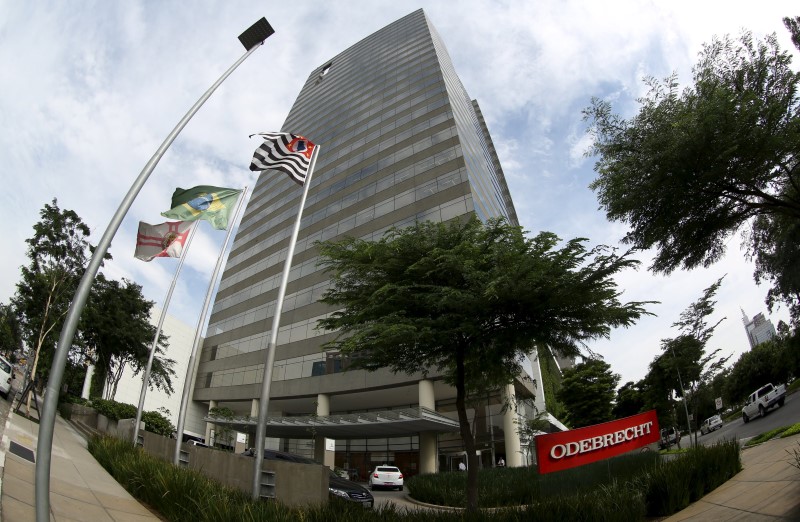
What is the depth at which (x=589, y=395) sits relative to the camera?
46000 mm

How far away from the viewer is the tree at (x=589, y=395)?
4562 cm

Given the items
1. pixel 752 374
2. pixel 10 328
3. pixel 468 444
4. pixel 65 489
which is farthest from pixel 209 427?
pixel 752 374

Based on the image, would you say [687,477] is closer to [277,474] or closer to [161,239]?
[277,474]

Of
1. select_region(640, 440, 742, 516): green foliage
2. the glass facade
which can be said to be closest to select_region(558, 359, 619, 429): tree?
the glass facade

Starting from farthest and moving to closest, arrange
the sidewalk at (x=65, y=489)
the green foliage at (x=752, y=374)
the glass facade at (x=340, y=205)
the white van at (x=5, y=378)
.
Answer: the green foliage at (x=752, y=374)
the glass facade at (x=340, y=205)
the white van at (x=5, y=378)
the sidewalk at (x=65, y=489)

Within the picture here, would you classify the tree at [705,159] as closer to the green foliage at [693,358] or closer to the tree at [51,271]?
the green foliage at [693,358]

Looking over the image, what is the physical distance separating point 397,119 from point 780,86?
3753cm

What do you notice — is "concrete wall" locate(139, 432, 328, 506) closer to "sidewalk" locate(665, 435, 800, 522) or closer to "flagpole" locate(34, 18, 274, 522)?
"flagpole" locate(34, 18, 274, 522)

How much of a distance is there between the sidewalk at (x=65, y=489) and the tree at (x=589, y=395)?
45.5m

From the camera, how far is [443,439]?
30531mm

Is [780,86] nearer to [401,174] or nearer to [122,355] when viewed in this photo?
[401,174]

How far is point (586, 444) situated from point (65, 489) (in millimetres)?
9869

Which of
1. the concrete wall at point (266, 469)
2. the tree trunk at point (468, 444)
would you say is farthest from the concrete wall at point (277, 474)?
the tree trunk at point (468, 444)

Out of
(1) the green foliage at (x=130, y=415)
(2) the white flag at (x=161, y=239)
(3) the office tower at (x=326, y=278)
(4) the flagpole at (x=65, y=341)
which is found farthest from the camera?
(3) the office tower at (x=326, y=278)
